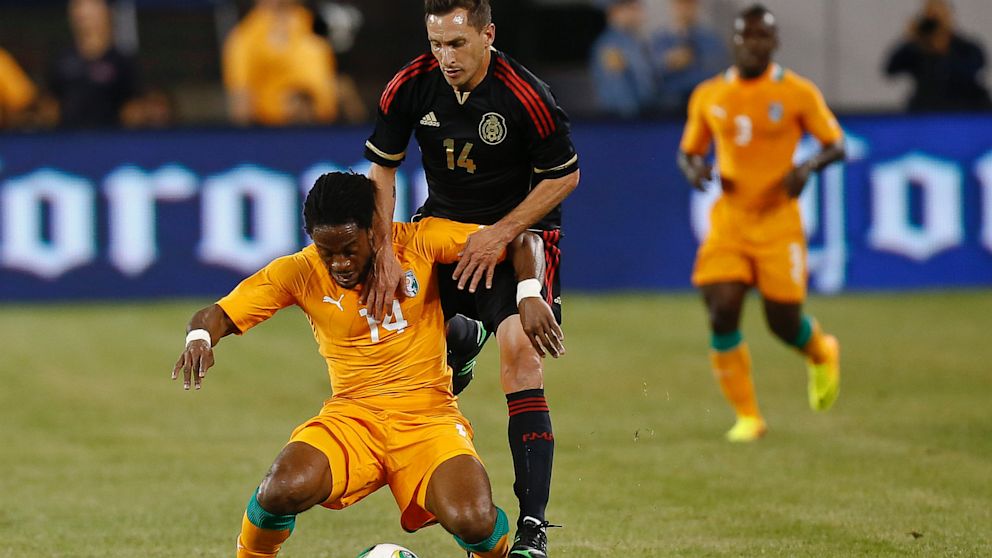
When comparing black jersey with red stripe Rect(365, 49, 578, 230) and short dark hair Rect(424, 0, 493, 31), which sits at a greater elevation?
short dark hair Rect(424, 0, 493, 31)

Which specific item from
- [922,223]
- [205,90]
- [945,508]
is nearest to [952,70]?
[922,223]

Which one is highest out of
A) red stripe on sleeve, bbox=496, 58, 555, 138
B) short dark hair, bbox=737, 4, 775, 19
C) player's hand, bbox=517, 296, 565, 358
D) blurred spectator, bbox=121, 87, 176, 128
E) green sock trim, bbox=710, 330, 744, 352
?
red stripe on sleeve, bbox=496, 58, 555, 138

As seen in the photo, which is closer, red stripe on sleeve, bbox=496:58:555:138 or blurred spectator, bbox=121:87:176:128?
red stripe on sleeve, bbox=496:58:555:138

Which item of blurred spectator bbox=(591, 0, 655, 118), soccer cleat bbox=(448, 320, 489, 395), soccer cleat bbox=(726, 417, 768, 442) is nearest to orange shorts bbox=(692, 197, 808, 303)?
soccer cleat bbox=(726, 417, 768, 442)

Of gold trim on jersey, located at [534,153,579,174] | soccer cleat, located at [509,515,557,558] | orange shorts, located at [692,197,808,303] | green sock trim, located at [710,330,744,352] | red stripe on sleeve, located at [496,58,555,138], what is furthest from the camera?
orange shorts, located at [692,197,808,303]

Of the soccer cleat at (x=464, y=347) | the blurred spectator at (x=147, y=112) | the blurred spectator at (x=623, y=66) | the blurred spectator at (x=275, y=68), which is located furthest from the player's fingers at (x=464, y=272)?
the blurred spectator at (x=623, y=66)

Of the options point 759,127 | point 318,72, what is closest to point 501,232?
point 759,127

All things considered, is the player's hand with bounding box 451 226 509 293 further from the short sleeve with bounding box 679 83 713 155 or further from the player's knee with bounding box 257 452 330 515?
the short sleeve with bounding box 679 83 713 155

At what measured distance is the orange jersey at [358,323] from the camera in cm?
553

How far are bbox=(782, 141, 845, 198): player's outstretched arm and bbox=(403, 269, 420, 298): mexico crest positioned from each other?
3.78m

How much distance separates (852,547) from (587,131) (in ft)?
28.5

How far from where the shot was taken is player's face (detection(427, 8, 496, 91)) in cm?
596

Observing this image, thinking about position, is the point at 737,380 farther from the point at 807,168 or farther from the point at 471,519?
the point at 471,519

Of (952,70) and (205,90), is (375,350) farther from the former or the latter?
(205,90)
